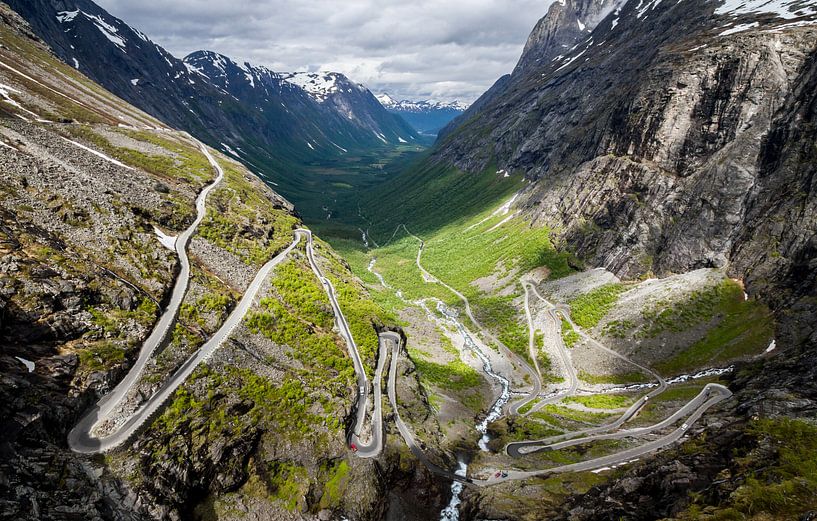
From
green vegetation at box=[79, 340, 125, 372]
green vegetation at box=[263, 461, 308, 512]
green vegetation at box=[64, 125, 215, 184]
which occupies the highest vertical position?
green vegetation at box=[64, 125, 215, 184]

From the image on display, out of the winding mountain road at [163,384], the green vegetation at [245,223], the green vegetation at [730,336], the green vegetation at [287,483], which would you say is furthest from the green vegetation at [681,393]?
the green vegetation at [245,223]

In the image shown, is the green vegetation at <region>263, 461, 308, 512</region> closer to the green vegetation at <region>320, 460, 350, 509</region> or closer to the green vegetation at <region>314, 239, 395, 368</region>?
the green vegetation at <region>320, 460, 350, 509</region>

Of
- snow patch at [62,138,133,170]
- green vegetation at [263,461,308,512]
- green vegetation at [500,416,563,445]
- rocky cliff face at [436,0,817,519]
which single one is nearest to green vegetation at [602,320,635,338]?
rocky cliff face at [436,0,817,519]

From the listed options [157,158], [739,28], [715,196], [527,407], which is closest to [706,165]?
[715,196]

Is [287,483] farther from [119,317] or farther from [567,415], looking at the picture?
[567,415]

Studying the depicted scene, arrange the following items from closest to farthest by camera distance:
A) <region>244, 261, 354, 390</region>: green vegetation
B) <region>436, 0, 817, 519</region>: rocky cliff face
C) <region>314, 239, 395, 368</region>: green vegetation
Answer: <region>436, 0, 817, 519</region>: rocky cliff face
<region>244, 261, 354, 390</region>: green vegetation
<region>314, 239, 395, 368</region>: green vegetation

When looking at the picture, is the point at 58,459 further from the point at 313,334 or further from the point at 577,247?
the point at 577,247

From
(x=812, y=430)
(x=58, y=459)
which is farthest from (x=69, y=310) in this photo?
(x=812, y=430)
